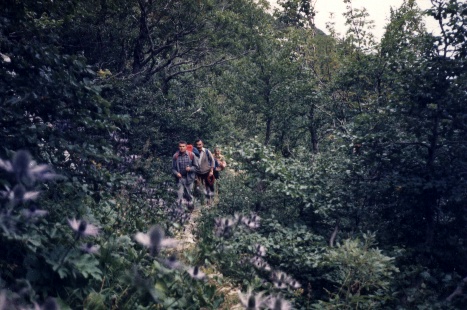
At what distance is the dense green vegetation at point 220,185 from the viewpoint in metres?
3.29

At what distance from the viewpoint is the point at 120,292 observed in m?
3.78

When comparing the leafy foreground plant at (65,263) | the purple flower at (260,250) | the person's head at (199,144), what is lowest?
the purple flower at (260,250)

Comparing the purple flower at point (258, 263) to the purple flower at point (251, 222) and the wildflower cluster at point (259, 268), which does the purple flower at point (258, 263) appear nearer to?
the wildflower cluster at point (259, 268)

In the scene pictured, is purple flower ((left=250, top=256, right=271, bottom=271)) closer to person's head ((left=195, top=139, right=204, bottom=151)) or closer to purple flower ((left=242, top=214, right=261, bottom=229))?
purple flower ((left=242, top=214, right=261, bottom=229))

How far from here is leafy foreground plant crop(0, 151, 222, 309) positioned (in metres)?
2.68

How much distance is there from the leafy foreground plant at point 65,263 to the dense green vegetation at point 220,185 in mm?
17

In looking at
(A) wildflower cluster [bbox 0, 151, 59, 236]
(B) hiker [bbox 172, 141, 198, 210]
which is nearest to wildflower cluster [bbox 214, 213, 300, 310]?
(A) wildflower cluster [bbox 0, 151, 59, 236]

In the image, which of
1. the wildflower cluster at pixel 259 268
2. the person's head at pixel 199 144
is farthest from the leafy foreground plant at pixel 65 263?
the person's head at pixel 199 144

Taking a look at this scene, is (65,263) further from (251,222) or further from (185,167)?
(185,167)

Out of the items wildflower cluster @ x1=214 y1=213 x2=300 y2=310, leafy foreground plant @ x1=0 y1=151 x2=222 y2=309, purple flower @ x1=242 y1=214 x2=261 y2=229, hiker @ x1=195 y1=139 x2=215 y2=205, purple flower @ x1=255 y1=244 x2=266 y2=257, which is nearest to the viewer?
leafy foreground plant @ x1=0 y1=151 x2=222 y2=309

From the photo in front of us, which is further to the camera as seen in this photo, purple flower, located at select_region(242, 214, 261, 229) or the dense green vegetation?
purple flower, located at select_region(242, 214, 261, 229)

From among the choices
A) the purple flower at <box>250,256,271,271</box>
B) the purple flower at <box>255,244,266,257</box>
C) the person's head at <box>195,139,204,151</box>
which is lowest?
the purple flower at <box>250,256,271,271</box>

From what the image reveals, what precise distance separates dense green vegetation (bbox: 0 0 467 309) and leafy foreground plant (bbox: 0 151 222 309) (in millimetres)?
17

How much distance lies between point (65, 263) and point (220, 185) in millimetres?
7393
